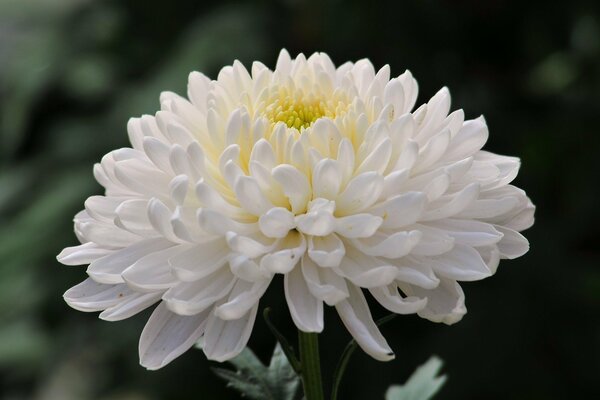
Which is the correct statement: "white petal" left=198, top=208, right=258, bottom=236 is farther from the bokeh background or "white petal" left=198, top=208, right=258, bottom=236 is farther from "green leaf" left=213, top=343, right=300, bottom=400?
the bokeh background

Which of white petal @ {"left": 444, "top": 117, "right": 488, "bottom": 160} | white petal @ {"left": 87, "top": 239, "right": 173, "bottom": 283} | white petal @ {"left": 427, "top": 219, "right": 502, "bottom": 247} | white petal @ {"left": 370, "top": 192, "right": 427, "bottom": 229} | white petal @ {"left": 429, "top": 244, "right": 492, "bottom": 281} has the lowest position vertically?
white petal @ {"left": 429, "top": 244, "right": 492, "bottom": 281}

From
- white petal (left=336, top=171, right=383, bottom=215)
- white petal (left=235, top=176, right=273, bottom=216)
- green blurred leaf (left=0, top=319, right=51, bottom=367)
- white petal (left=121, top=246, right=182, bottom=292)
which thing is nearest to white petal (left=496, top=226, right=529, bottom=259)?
white petal (left=336, top=171, right=383, bottom=215)

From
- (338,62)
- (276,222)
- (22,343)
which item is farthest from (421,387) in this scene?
(22,343)

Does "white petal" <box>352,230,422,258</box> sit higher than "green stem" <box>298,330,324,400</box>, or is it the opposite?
"white petal" <box>352,230,422,258</box>

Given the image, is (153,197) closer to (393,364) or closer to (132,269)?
(132,269)

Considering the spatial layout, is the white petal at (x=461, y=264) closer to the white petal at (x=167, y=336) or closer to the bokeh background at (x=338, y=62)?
the white petal at (x=167, y=336)

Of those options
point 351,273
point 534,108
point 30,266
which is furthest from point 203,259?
point 534,108
